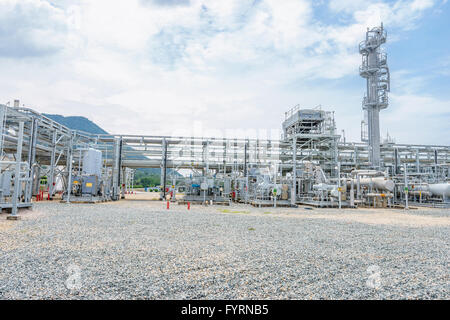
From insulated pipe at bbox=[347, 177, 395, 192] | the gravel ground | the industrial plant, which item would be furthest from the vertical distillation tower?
the gravel ground

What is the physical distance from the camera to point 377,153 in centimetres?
2781

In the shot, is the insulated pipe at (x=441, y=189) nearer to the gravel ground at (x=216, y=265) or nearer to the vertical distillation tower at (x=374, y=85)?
the vertical distillation tower at (x=374, y=85)

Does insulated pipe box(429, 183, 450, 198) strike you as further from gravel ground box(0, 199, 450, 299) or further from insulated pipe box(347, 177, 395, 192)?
gravel ground box(0, 199, 450, 299)

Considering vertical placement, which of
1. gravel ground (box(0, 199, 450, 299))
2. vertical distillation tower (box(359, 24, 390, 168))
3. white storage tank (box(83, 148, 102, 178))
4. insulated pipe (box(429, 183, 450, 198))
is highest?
vertical distillation tower (box(359, 24, 390, 168))

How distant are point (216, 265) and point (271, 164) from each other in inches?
921

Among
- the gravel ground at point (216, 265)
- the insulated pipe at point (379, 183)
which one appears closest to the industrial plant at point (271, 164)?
the insulated pipe at point (379, 183)

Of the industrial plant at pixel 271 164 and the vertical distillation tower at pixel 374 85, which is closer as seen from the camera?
the industrial plant at pixel 271 164

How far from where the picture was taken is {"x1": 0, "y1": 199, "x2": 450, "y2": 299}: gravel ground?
11.7ft

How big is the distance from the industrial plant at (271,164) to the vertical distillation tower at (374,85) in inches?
3.4

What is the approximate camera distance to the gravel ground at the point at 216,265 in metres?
3.55

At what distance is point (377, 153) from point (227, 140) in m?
14.4

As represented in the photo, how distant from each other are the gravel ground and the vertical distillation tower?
22.2 metres
